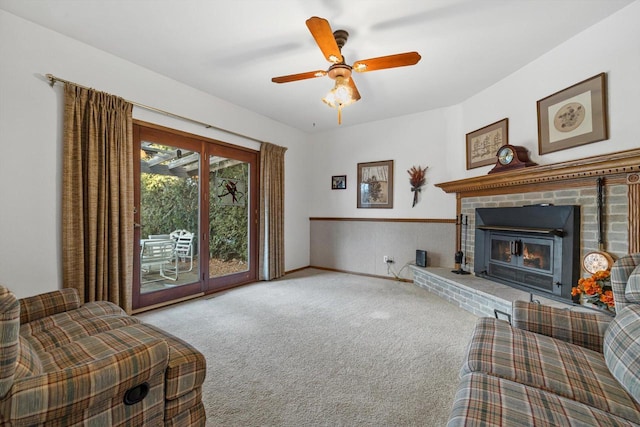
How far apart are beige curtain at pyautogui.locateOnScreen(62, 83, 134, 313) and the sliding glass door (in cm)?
26

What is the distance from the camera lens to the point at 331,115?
436 cm

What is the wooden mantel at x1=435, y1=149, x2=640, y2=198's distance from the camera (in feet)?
6.80

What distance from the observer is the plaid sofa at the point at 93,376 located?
847 mm

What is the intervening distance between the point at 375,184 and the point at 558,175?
8.17ft

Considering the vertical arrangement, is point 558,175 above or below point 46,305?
above

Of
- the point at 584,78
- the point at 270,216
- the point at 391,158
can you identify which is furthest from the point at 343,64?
the point at 270,216

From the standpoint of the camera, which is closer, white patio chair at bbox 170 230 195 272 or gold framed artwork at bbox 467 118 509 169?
gold framed artwork at bbox 467 118 509 169

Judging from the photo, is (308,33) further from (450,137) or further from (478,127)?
(450,137)

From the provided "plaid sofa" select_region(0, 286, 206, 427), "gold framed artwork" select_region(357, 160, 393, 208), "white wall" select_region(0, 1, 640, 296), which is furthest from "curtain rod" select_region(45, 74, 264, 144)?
"plaid sofa" select_region(0, 286, 206, 427)

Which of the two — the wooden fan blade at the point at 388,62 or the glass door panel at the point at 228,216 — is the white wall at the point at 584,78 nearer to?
the wooden fan blade at the point at 388,62

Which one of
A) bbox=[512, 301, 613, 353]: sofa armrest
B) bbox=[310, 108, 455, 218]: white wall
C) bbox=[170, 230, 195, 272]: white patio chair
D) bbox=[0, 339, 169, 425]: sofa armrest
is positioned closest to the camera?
bbox=[0, 339, 169, 425]: sofa armrest

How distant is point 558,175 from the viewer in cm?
253

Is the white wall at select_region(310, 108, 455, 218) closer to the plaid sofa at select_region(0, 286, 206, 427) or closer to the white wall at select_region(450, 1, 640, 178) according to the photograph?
the white wall at select_region(450, 1, 640, 178)

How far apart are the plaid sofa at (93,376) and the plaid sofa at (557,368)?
109cm
